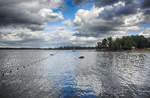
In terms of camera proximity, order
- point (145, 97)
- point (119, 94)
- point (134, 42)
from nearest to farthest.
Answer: point (145, 97)
point (119, 94)
point (134, 42)

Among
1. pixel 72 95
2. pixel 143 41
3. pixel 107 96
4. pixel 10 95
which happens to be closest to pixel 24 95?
pixel 10 95

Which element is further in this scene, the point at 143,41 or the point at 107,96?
the point at 143,41

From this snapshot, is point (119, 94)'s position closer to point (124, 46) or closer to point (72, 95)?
point (72, 95)

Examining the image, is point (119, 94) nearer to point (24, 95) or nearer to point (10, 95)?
point (24, 95)

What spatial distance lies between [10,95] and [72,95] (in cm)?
742

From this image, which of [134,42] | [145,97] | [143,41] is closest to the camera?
[145,97]

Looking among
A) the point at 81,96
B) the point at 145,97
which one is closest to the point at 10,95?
the point at 81,96

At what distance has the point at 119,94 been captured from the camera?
44.7 feet

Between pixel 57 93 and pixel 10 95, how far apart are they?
5.56m

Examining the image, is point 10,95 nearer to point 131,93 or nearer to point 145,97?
point 131,93

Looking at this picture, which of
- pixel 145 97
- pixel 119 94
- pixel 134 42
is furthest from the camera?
pixel 134 42

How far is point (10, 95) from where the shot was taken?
43.9 feet

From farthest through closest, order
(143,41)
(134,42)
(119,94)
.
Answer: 1. (143,41)
2. (134,42)
3. (119,94)

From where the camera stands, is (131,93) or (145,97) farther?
(131,93)
